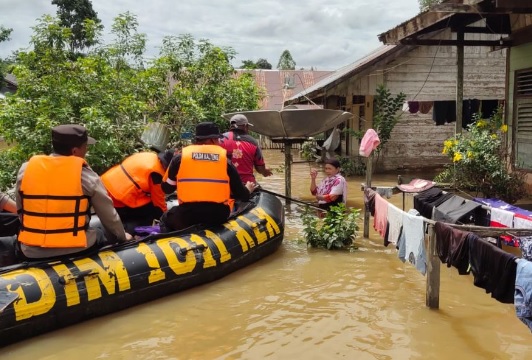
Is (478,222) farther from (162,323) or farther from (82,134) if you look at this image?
(82,134)

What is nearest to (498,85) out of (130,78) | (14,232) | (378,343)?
(130,78)

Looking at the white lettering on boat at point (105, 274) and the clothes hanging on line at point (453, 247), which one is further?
the white lettering on boat at point (105, 274)

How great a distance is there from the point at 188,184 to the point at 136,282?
1.25m

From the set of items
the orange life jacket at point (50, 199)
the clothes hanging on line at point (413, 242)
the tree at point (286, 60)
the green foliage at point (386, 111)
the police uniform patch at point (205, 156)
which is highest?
the tree at point (286, 60)

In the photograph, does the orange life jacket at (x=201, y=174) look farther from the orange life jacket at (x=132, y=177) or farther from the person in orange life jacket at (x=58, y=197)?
the person in orange life jacket at (x=58, y=197)

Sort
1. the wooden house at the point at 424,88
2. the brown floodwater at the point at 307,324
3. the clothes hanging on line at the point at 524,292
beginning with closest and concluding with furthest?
the clothes hanging on line at the point at 524,292, the brown floodwater at the point at 307,324, the wooden house at the point at 424,88

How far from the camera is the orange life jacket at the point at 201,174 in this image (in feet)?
18.7

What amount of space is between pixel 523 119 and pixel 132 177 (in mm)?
7535

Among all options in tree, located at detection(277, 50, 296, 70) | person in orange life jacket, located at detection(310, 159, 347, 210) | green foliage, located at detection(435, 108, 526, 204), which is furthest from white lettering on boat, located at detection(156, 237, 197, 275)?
tree, located at detection(277, 50, 296, 70)

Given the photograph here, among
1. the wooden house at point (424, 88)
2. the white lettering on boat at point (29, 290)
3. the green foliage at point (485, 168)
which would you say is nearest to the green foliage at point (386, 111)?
the wooden house at point (424, 88)

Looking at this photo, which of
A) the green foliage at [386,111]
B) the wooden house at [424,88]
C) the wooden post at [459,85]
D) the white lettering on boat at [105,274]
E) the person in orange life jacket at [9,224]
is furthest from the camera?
the green foliage at [386,111]

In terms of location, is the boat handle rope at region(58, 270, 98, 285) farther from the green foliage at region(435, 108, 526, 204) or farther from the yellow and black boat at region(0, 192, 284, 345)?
the green foliage at region(435, 108, 526, 204)

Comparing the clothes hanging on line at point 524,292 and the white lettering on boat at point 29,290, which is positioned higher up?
the clothes hanging on line at point 524,292

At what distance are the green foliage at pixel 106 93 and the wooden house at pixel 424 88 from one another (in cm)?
407
